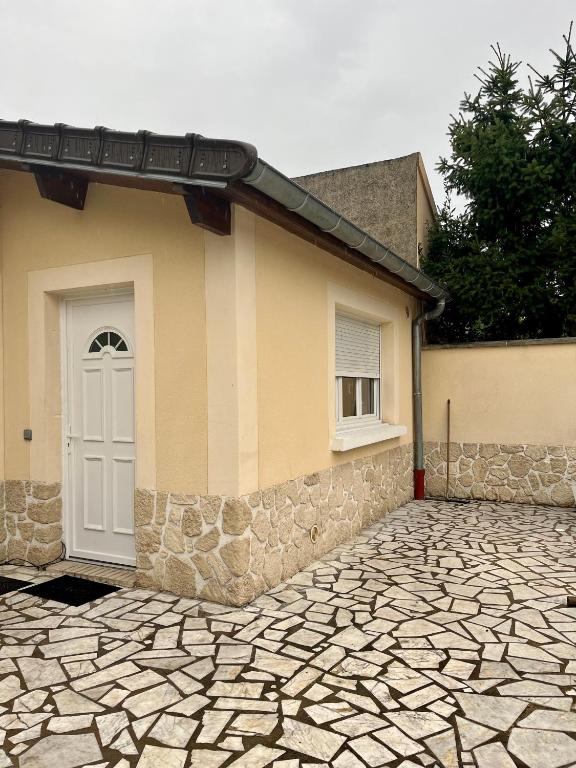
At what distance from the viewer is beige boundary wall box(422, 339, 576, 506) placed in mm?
8500

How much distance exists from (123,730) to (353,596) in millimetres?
2403

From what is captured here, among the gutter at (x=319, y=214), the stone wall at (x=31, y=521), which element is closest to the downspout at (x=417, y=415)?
the gutter at (x=319, y=214)

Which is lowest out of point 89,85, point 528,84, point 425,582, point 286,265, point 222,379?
point 425,582

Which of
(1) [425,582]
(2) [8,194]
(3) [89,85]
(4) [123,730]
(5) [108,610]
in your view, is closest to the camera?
(4) [123,730]

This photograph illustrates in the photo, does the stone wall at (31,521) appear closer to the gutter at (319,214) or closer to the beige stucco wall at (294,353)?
the beige stucco wall at (294,353)

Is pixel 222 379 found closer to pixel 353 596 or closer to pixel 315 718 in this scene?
pixel 353 596

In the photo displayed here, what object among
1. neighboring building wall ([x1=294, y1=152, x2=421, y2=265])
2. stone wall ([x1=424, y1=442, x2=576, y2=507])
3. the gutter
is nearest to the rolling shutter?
the gutter

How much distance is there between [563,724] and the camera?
9.37 feet

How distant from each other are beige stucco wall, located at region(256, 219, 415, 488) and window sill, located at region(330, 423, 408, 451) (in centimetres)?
15

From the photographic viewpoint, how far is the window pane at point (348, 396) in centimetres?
718

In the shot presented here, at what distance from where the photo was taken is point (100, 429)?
5.49 meters

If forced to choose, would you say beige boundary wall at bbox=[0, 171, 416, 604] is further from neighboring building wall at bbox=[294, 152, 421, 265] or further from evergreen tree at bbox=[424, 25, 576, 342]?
neighboring building wall at bbox=[294, 152, 421, 265]

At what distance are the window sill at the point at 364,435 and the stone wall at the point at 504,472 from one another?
1.26 m

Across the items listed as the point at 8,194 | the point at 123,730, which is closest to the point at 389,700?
the point at 123,730
